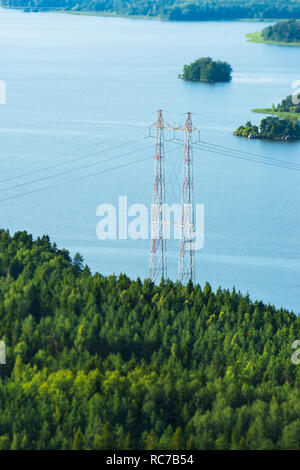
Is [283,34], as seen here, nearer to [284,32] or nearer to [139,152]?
[284,32]

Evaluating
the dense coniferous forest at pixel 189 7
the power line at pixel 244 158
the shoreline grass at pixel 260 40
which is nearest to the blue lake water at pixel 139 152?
the power line at pixel 244 158

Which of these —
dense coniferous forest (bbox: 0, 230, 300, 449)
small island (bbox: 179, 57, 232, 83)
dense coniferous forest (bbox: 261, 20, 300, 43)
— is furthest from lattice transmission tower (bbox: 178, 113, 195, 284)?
dense coniferous forest (bbox: 261, 20, 300, 43)

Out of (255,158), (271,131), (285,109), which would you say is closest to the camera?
(255,158)

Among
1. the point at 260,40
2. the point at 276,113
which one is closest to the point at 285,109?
the point at 276,113

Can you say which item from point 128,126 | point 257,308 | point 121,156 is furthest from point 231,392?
point 128,126

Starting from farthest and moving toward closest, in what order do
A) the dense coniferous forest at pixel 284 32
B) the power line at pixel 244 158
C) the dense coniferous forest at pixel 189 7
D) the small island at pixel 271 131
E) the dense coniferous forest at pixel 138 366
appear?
the dense coniferous forest at pixel 189 7, the dense coniferous forest at pixel 284 32, the small island at pixel 271 131, the power line at pixel 244 158, the dense coniferous forest at pixel 138 366

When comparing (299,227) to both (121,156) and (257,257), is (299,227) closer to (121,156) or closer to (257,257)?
(257,257)

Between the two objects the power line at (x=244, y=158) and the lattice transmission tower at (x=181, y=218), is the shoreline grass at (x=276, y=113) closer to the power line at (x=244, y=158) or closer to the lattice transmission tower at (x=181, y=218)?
the power line at (x=244, y=158)
